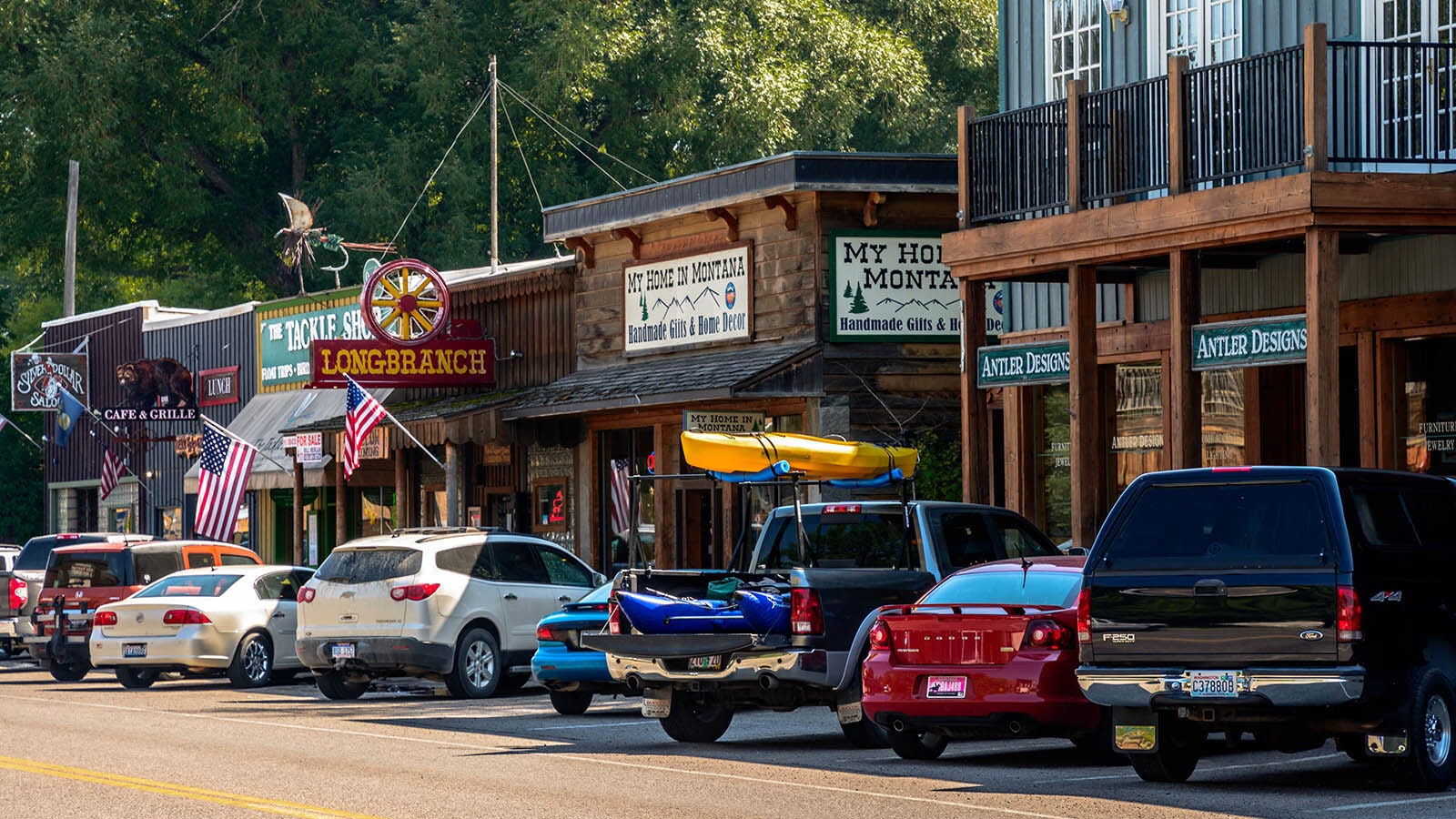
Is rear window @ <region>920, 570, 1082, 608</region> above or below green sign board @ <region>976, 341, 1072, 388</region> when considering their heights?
below

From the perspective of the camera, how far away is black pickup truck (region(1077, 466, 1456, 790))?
12.0 metres

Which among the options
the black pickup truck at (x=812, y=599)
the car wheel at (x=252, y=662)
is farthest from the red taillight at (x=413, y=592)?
the black pickup truck at (x=812, y=599)

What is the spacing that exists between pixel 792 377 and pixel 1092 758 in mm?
12276

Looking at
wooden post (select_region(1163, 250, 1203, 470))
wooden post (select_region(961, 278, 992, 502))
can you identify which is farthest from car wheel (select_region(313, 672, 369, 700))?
wooden post (select_region(1163, 250, 1203, 470))

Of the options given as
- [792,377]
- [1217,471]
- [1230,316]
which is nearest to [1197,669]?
[1217,471]

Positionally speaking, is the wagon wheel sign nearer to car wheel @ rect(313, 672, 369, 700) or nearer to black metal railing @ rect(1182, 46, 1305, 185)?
car wheel @ rect(313, 672, 369, 700)

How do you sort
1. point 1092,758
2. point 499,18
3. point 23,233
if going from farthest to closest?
point 23,233 < point 499,18 < point 1092,758

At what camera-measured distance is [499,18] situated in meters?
53.2

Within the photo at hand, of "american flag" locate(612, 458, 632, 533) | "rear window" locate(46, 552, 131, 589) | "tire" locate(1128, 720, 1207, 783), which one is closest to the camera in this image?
"tire" locate(1128, 720, 1207, 783)

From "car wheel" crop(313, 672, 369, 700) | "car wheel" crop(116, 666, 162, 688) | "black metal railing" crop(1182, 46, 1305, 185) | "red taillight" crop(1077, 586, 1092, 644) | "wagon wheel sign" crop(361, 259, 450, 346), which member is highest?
"black metal railing" crop(1182, 46, 1305, 185)

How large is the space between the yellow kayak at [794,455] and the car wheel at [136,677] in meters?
8.60

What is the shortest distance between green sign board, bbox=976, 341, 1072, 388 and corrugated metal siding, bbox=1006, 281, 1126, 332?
1676 mm

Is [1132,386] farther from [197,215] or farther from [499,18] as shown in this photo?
[197,215]

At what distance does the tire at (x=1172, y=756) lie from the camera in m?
12.9
